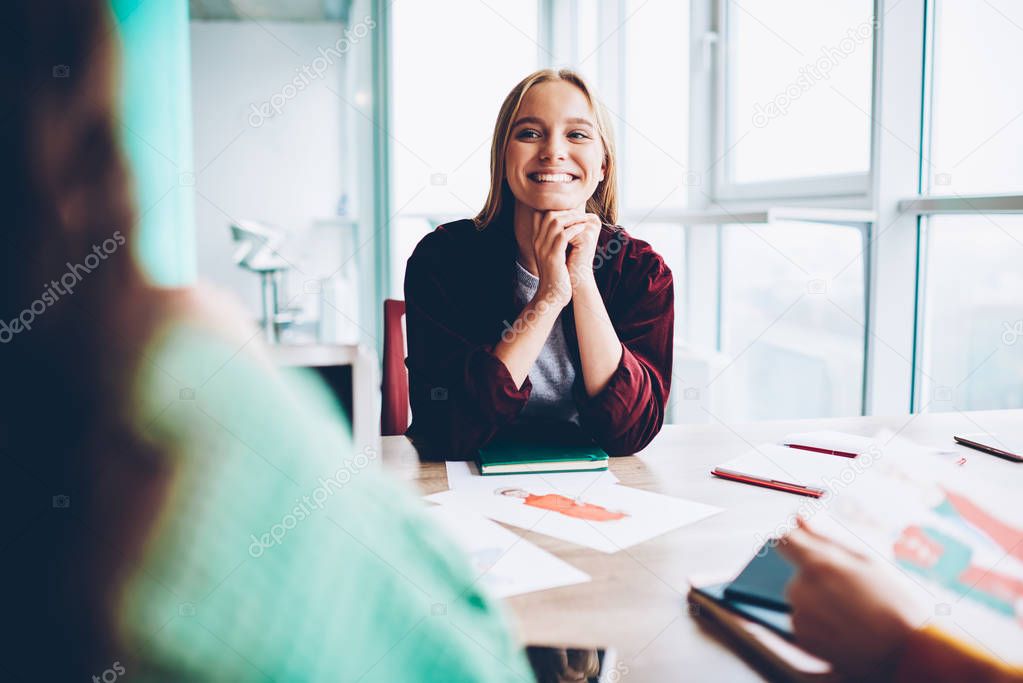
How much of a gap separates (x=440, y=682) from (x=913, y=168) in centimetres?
199

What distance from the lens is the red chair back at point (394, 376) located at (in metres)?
1.91

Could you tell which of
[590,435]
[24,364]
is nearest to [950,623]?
[24,364]

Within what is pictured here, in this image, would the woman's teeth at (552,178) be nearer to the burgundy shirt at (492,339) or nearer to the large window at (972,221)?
the burgundy shirt at (492,339)

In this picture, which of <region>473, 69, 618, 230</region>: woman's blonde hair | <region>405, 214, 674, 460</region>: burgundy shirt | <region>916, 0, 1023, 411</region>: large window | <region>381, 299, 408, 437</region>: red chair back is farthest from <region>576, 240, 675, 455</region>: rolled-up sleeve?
<region>916, 0, 1023, 411</region>: large window

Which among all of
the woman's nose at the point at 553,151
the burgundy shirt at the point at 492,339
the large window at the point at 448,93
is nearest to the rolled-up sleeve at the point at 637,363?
the burgundy shirt at the point at 492,339

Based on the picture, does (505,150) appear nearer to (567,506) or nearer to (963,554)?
(567,506)

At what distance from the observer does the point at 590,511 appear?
1.02 meters

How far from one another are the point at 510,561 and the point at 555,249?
697 mm

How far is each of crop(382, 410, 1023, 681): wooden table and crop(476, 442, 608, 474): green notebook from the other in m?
0.04

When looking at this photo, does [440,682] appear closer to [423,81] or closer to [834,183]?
[834,183]

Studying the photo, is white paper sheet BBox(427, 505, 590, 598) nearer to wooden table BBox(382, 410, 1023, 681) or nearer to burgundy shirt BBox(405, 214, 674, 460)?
wooden table BBox(382, 410, 1023, 681)

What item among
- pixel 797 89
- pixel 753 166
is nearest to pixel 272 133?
pixel 753 166

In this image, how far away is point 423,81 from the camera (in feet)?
15.2

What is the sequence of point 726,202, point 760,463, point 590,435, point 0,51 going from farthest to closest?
point 726,202, point 590,435, point 760,463, point 0,51
